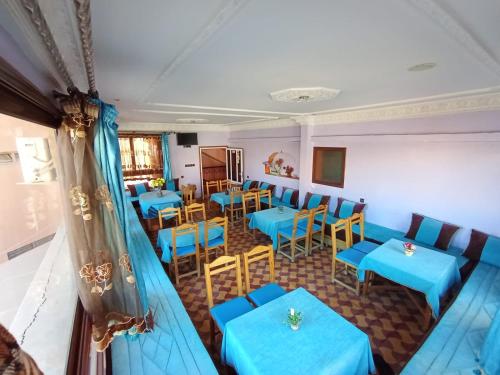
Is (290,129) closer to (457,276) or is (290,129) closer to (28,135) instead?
(457,276)

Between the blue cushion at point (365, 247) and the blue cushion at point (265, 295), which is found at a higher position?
the blue cushion at point (365, 247)

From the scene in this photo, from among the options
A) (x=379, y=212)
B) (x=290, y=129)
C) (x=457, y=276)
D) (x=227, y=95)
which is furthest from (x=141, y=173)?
(x=457, y=276)

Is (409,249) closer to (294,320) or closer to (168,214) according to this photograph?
(294,320)

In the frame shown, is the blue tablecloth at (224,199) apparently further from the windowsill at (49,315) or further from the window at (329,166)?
the windowsill at (49,315)

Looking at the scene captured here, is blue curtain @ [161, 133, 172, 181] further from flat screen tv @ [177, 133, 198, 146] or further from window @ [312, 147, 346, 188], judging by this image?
window @ [312, 147, 346, 188]

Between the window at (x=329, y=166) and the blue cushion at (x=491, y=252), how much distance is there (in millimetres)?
2313

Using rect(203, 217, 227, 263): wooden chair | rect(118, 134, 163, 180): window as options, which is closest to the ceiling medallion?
rect(203, 217, 227, 263): wooden chair

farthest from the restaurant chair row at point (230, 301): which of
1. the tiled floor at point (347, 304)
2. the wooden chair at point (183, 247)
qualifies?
the wooden chair at point (183, 247)

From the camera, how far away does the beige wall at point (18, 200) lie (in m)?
1.00

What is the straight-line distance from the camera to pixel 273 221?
4.06m

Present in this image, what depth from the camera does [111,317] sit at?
146 cm

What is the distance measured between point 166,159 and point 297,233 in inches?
202

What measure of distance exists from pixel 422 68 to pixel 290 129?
421cm

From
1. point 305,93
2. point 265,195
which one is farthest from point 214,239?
point 265,195
